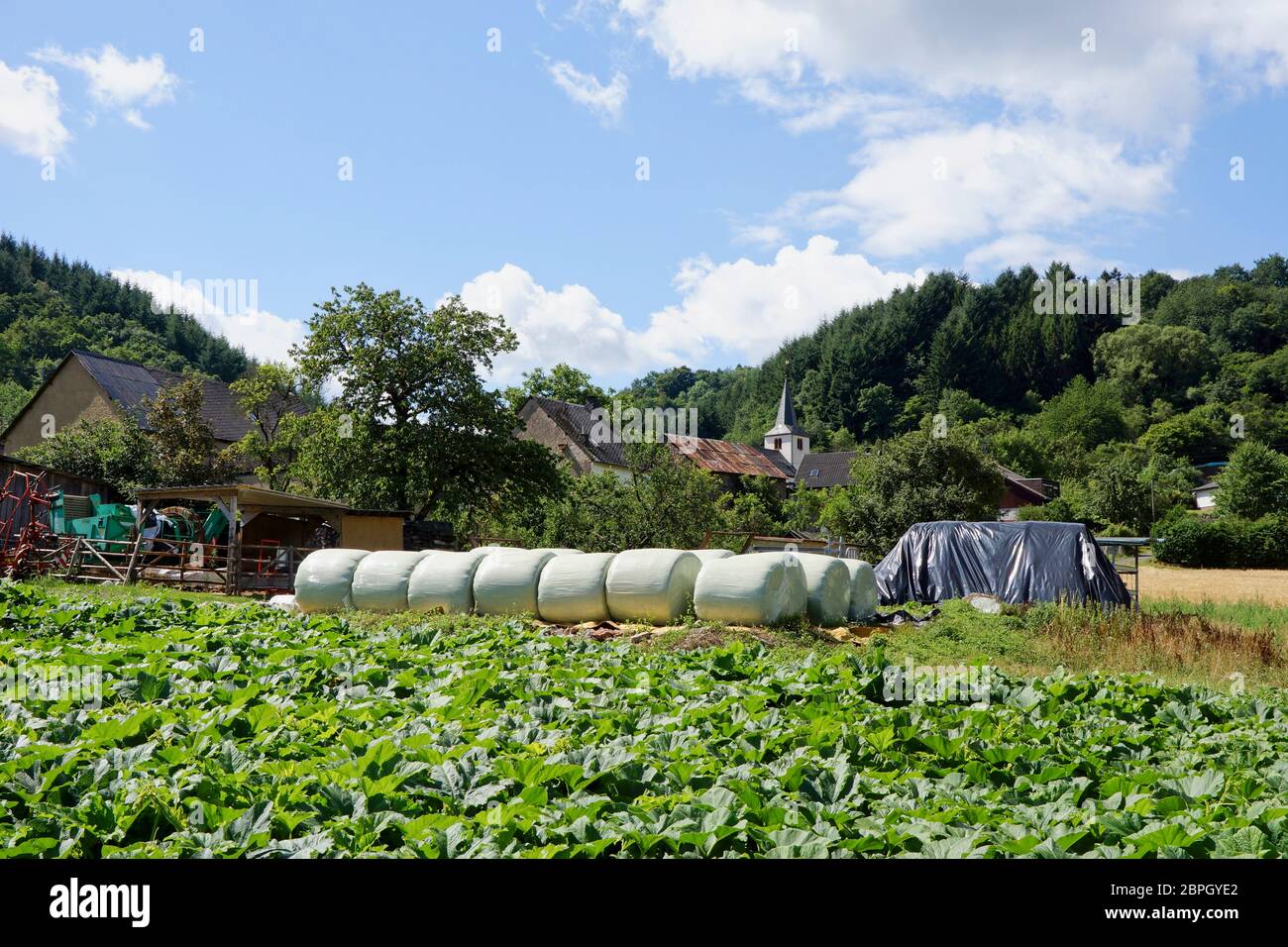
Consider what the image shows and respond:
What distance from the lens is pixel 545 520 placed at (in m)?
29.3

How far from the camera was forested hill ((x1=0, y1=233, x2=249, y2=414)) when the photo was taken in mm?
68750

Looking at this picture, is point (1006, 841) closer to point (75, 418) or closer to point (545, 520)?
point (545, 520)

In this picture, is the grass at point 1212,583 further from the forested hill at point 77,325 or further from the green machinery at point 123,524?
the forested hill at point 77,325

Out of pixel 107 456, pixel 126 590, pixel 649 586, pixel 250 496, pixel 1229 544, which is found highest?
pixel 107 456

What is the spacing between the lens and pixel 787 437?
84.3 m

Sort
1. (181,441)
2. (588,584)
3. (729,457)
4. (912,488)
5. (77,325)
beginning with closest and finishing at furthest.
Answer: (588,584)
(181,441)
(912,488)
(729,457)
(77,325)

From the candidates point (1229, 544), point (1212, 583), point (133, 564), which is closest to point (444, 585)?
point (133, 564)

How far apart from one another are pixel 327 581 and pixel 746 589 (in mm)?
6959

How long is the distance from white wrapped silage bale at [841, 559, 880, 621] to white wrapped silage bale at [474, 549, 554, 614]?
17.6 feet

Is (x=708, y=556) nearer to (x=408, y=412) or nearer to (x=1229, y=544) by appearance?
(x=408, y=412)

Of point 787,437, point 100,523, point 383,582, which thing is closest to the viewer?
point 383,582

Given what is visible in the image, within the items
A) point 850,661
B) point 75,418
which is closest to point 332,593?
point 850,661

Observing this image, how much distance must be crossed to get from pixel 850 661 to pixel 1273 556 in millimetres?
41665

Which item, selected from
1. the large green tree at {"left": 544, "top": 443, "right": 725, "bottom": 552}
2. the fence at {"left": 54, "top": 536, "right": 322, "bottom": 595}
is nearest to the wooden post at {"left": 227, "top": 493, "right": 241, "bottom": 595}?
the fence at {"left": 54, "top": 536, "right": 322, "bottom": 595}
